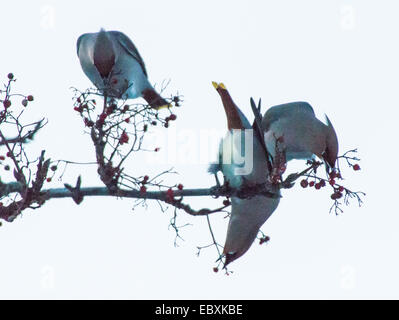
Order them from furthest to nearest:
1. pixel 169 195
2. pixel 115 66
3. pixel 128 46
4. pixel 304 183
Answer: pixel 128 46 → pixel 115 66 → pixel 304 183 → pixel 169 195

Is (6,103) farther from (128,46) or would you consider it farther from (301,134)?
(301,134)

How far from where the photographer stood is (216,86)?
12.8 feet

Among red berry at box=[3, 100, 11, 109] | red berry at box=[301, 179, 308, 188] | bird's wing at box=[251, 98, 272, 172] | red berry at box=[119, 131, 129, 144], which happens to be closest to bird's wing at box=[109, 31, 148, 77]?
bird's wing at box=[251, 98, 272, 172]

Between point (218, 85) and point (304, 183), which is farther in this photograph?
point (218, 85)

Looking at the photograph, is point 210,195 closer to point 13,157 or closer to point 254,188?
point 254,188

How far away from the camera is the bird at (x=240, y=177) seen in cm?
364

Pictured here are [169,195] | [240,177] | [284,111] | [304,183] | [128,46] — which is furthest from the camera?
[128,46]

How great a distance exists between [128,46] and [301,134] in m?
1.59

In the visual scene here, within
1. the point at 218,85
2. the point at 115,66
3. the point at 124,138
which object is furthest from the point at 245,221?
the point at 115,66

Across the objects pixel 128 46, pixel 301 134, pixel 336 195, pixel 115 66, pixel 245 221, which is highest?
pixel 128 46

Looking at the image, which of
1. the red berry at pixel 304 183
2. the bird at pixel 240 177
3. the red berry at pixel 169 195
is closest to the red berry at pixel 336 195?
the red berry at pixel 304 183

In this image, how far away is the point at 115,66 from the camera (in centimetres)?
394

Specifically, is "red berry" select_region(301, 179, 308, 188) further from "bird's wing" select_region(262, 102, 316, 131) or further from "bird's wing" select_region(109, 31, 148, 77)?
"bird's wing" select_region(109, 31, 148, 77)
